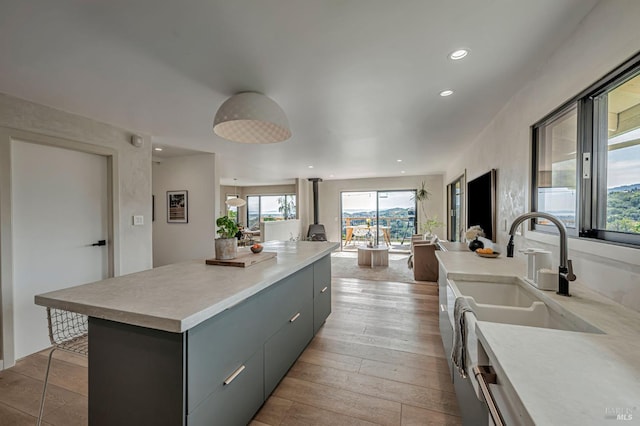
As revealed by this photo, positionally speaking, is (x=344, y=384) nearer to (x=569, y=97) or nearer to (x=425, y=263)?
(x=569, y=97)

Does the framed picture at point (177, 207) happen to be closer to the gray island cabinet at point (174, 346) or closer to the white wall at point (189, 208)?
the white wall at point (189, 208)

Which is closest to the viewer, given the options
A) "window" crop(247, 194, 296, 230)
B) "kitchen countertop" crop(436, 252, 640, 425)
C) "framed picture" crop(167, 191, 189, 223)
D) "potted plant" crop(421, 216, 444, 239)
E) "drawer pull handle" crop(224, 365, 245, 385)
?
"kitchen countertop" crop(436, 252, 640, 425)

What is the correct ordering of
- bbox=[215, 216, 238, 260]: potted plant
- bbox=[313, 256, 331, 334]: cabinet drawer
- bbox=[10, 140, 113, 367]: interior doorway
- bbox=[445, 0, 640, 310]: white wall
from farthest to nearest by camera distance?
bbox=[313, 256, 331, 334]: cabinet drawer, bbox=[10, 140, 113, 367]: interior doorway, bbox=[215, 216, 238, 260]: potted plant, bbox=[445, 0, 640, 310]: white wall

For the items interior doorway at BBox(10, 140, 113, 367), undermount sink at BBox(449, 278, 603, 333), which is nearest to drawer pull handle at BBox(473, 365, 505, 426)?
undermount sink at BBox(449, 278, 603, 333)

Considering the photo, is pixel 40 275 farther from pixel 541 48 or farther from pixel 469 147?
pixel 469 147

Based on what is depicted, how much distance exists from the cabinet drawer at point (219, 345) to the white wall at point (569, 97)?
171 centimetres

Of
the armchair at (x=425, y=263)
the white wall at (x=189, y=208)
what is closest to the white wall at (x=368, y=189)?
the armchair at (x=425, y=263)

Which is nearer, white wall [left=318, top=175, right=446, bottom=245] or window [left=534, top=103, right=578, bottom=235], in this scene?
window [left=534, top=103, right=578, bottom=235]

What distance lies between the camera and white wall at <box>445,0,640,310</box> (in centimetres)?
103

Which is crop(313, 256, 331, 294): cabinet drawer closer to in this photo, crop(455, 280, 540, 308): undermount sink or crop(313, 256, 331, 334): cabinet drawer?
crop(313, 256, 331, 334): cabinet drawer

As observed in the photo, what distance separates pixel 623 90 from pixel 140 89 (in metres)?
3.04

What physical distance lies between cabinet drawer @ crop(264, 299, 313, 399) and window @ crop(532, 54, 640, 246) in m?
1.85

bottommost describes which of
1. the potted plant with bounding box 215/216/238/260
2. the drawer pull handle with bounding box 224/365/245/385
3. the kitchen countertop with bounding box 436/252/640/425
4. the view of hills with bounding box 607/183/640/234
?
the drawer pull handle with bounding box 224/365/245/385

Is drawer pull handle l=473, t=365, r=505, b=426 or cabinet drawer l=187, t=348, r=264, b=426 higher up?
drawer pull handle l=473, t=365, r=505, b=426
